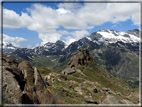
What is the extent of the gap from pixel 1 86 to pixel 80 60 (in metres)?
138

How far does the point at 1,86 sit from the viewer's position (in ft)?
38.3

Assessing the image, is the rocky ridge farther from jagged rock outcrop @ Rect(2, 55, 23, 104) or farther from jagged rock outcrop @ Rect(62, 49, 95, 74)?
jagged rock outcrop @ Rect(2, 55, 23, 104)

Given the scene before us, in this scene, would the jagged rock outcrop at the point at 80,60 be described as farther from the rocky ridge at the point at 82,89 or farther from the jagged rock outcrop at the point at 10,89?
the jagged rock outcrop at the point at 10,89

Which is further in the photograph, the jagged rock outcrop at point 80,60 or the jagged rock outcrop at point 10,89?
the jagged rock outcrop at point 80,60

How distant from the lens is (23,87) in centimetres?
1528

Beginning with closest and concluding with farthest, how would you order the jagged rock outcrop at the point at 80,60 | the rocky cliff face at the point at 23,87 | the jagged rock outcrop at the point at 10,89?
1. the jagged rock outcrop at the point at 10,89
2. the rocky cliff face at the point at 23,87
3. the jagged rock outcrop at the point at 80,60

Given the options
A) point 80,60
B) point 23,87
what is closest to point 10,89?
point 23,87

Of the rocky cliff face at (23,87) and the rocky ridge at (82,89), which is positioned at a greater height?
the rocky cliff face at (23,87)

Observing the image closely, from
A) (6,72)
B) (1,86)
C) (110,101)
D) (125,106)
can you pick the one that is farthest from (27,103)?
(125,106)

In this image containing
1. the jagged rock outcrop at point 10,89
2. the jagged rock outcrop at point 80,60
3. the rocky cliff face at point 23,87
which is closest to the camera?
the jagged rock outcrop at point 10,89

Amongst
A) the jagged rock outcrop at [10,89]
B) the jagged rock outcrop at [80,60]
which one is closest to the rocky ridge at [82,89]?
the jagged rock outcrop at [80,60]

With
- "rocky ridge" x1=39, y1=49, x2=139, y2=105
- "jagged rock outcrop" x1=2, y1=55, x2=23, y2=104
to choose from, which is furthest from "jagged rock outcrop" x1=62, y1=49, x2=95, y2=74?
"jagged rock outcrop" x1=2, y1=55, x2=23, y2=104

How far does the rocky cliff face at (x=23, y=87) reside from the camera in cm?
1219

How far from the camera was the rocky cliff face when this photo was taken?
12185 mm
